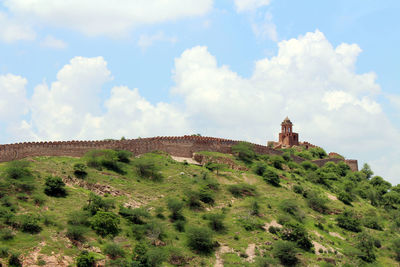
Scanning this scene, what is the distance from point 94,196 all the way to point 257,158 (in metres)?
35.1

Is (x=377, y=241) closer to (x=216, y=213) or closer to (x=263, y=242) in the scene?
(x=263, y=242)

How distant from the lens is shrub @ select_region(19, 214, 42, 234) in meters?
38.9

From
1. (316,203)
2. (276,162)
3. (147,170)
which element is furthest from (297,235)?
(276,162)

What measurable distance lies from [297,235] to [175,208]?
13796 mm

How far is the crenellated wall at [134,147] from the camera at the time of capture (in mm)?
52000

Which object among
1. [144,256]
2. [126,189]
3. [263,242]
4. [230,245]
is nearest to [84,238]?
[144,256]

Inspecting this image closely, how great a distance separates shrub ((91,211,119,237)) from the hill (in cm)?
9

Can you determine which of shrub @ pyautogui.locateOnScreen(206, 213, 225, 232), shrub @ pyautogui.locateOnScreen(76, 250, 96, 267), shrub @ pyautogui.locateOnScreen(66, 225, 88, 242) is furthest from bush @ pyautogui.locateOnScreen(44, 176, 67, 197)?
shrub @ pyautogui.locateOnScreen(206, 213, 225, 232)

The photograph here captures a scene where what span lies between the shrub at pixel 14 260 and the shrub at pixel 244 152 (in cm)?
4199

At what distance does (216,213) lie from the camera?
52531 mm

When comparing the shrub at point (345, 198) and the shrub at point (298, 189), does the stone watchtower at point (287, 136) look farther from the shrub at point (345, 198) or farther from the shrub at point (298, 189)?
the shrub at point (298, 189)

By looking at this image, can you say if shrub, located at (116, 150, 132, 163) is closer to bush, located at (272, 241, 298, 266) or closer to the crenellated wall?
the crenellated wall

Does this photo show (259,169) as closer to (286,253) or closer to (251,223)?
(251,223)

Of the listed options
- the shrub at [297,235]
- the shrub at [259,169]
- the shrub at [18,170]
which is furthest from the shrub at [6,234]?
the shrub at [259,169]
